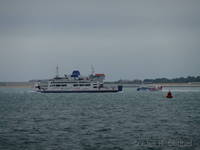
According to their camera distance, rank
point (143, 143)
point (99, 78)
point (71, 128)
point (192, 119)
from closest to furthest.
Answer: point (143, 143)
point (71, 128)
point (192, 119)
point (99, 78)

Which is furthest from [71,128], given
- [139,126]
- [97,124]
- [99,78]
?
[99,78]

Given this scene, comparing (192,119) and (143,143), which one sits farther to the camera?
(192,119)

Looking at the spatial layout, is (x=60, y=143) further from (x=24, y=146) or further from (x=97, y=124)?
(x=97, y=124)

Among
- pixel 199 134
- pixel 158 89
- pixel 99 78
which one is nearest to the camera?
pixel 199 134

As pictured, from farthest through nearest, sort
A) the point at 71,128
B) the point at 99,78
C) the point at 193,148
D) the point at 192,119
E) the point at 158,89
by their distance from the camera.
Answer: the point at 158,89, the point at 99,78, the point at 192,119, the point at 71,128, the point at 193,148

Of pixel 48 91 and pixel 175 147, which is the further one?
pixel 48 91

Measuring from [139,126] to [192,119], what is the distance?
25.8 feet

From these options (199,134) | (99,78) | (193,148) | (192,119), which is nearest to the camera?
(193,148)

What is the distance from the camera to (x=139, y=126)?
35.8 meters

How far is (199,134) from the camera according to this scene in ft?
99.6

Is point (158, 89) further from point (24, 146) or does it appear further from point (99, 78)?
point (24, 146)

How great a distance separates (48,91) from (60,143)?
9993cm

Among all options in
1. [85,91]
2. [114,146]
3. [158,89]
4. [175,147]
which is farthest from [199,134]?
[158,89]

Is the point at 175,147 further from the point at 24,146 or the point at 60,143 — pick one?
the point at 24,146
